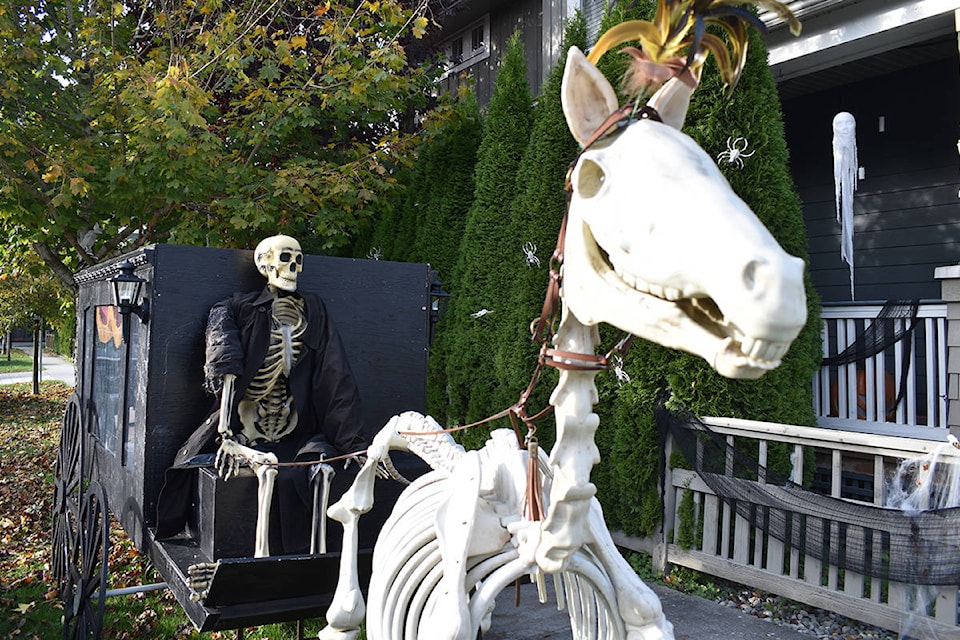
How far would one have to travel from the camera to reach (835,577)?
4.56m

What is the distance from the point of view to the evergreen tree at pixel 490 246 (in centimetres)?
704

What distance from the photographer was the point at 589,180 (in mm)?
1663

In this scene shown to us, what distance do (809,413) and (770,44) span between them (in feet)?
11.9

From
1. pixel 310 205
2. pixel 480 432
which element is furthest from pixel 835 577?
pixel 310 205

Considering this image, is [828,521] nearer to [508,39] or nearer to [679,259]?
[679,259]

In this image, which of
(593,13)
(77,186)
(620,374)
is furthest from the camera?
(593,13)

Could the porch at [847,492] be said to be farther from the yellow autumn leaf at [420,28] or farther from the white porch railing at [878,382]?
the yellow autumn leaf at [420,28]

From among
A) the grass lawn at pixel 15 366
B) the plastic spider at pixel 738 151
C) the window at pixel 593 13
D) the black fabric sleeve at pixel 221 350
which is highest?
the window at pixel 593 13

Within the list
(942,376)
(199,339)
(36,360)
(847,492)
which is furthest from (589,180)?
(36,360)

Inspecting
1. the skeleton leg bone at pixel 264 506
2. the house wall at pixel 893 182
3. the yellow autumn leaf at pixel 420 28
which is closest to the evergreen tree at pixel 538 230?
the yellow autumn leaf at pixel 420 28

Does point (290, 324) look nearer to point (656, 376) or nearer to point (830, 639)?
point (656, 376)

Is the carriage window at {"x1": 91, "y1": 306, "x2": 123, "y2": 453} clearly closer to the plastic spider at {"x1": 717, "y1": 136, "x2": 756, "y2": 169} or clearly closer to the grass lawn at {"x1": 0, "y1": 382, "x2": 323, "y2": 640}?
the grass lawn at {"x1": 0, "y1": 382, "x2": 323, "y2": 640}

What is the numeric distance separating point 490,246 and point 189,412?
3.86 m

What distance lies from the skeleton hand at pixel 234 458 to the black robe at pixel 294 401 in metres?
0.14
